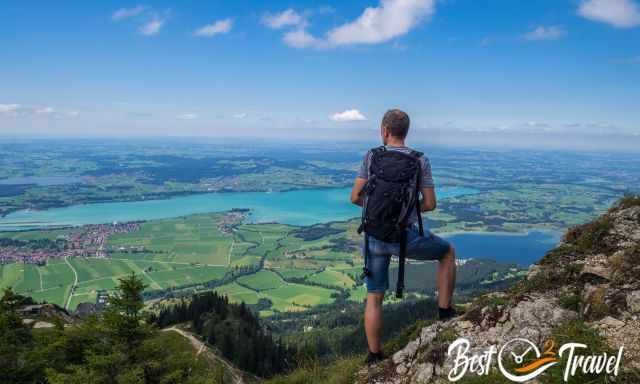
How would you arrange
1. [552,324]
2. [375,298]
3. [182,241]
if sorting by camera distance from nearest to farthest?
[552,324] < [375,298] < [182,241]

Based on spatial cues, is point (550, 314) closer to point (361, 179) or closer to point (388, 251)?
point (388, 251)

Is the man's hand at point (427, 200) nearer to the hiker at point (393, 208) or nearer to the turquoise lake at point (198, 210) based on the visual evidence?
the hiker at point (393, 208)

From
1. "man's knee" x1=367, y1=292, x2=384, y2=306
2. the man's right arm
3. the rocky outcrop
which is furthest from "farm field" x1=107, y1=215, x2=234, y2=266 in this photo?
the man's right arm

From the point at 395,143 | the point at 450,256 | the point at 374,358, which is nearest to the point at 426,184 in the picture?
the point at 395,143

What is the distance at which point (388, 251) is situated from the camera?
5.57 meters

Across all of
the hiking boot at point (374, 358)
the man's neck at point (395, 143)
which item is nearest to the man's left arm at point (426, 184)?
the man's neck at point (395, 143)

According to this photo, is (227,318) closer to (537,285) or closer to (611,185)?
(537,285)

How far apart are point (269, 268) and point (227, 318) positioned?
183 feet

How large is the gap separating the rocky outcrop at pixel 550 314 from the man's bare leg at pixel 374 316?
Result: 1.81 feet

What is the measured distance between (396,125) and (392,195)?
1071 mm

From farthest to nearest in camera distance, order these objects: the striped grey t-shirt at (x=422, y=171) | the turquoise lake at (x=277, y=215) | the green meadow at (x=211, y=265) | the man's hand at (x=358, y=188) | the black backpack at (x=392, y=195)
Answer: the turquoise lake at (x=277, y=215), the green meadow at (x=211, y=265), the man's hand at (x=358, y=188), the striped grey t-shirt at (x=422, y=171), the black backpack at (x=392, y=195)

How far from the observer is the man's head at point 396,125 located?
218 inches

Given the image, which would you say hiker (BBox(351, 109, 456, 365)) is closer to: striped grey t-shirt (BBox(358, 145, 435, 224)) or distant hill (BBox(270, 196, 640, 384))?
striped grey t-shirt (BBox(358, 145, 435, 224))

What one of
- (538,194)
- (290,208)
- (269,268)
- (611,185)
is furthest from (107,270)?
(611,185)
